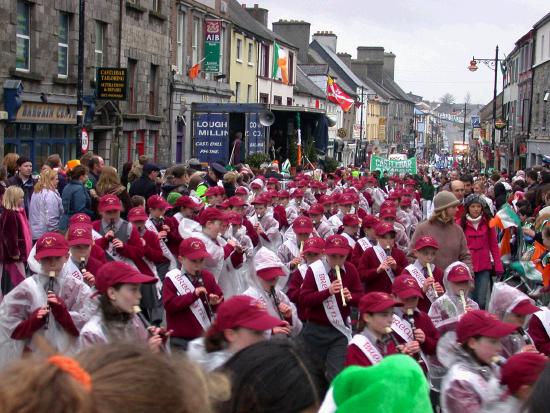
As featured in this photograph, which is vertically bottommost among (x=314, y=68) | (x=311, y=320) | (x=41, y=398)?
(x=311, y=320)

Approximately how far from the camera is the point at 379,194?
20.7 meters

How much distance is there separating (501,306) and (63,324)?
310 cm

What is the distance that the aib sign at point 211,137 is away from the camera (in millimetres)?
27094

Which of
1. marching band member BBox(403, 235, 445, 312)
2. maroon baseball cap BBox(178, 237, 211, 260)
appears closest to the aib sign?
marching band member BBox(403, 235, 445, 312)

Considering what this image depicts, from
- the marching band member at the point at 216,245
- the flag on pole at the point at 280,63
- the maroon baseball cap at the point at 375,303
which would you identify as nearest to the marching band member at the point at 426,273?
the maroon baseball cap at the point at 375,303

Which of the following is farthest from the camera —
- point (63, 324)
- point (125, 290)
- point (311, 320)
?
point (311, 320)

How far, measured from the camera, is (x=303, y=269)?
8383 mm

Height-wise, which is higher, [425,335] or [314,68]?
[314,68]

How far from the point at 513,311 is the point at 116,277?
2.79 meters

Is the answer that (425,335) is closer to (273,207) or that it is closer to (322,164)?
(273,207)

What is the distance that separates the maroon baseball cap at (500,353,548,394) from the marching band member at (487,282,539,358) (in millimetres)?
1686

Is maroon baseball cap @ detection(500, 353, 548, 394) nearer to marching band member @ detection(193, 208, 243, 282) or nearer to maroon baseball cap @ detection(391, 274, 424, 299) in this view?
maroon baseball cap @ detection(391, 274, 424, 299)

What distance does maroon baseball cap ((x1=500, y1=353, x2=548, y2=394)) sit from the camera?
14.3 ft

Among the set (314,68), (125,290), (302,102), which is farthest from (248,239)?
(314,68)
